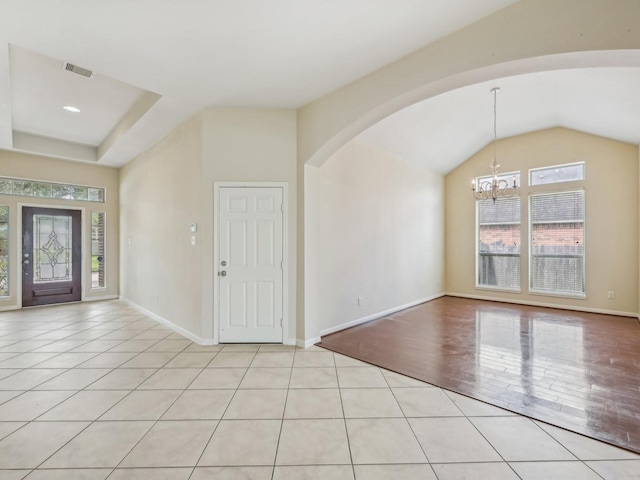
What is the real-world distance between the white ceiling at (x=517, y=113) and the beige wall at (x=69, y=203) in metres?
5.97

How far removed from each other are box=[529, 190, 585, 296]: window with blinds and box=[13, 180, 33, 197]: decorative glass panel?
1036cm

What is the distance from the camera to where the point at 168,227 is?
4711 mm

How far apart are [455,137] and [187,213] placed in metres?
5.21

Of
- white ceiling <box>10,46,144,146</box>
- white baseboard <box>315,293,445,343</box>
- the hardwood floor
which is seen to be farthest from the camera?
white baseboard <box>315,293,445,343</box>

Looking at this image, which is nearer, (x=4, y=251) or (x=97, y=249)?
(x=4, y=251)

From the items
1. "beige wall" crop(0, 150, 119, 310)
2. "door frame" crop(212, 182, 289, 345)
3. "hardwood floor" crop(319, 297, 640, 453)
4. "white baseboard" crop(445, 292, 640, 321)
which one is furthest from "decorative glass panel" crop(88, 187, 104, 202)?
"white baseboard" crop(445, 292, 640, 321)

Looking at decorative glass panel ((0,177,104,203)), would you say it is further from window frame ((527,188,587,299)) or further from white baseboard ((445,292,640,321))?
window frame ((527,188,587,299))

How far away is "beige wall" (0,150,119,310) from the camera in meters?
5.71

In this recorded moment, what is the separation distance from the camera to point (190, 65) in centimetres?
293

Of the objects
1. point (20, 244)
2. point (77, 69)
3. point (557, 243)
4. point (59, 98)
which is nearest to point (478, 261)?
point (557, 243)

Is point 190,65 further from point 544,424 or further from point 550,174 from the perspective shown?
point 550,174

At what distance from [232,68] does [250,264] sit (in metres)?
2.26

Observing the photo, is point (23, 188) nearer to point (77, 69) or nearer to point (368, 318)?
point (77, 69)

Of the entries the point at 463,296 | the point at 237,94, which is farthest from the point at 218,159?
the point at 463,296
